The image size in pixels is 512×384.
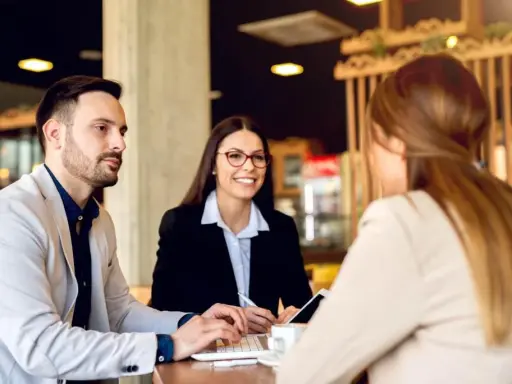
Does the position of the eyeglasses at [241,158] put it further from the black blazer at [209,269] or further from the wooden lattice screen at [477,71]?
the wooden lattice screen at [477,71]

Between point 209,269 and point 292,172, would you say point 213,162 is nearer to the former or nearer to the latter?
point 209,269

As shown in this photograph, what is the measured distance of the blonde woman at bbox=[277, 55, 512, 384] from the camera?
958 millimetres

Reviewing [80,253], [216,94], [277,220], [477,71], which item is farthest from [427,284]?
[216,94]

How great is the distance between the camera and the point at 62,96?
1.77 m

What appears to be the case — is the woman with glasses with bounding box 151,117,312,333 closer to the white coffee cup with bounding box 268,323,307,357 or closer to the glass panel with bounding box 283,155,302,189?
the white coffee cup with bounding box 268,323,307,357

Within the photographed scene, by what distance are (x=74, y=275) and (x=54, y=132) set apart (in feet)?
1.38

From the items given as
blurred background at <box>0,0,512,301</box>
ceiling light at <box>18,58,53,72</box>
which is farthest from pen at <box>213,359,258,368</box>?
ceiling light at <box>18,58,53,72</box>

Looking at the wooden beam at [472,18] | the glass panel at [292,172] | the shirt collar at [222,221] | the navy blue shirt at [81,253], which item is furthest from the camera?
the glass panel at [292,172]

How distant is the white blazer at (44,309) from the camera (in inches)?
54.8

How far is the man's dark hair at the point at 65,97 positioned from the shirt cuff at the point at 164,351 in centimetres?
67

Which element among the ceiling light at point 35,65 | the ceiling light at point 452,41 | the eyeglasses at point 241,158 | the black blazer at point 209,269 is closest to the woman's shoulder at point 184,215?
the black blazer at point 209,269

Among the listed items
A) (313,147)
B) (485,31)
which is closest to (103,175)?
(485,31)

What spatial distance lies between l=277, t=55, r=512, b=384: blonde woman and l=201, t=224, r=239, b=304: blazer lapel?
1344mm

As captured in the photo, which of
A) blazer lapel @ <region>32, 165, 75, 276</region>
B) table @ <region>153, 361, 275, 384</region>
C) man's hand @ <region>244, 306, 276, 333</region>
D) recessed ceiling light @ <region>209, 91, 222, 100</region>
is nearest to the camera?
table @ <region>153, 361, 275, 384</region>
